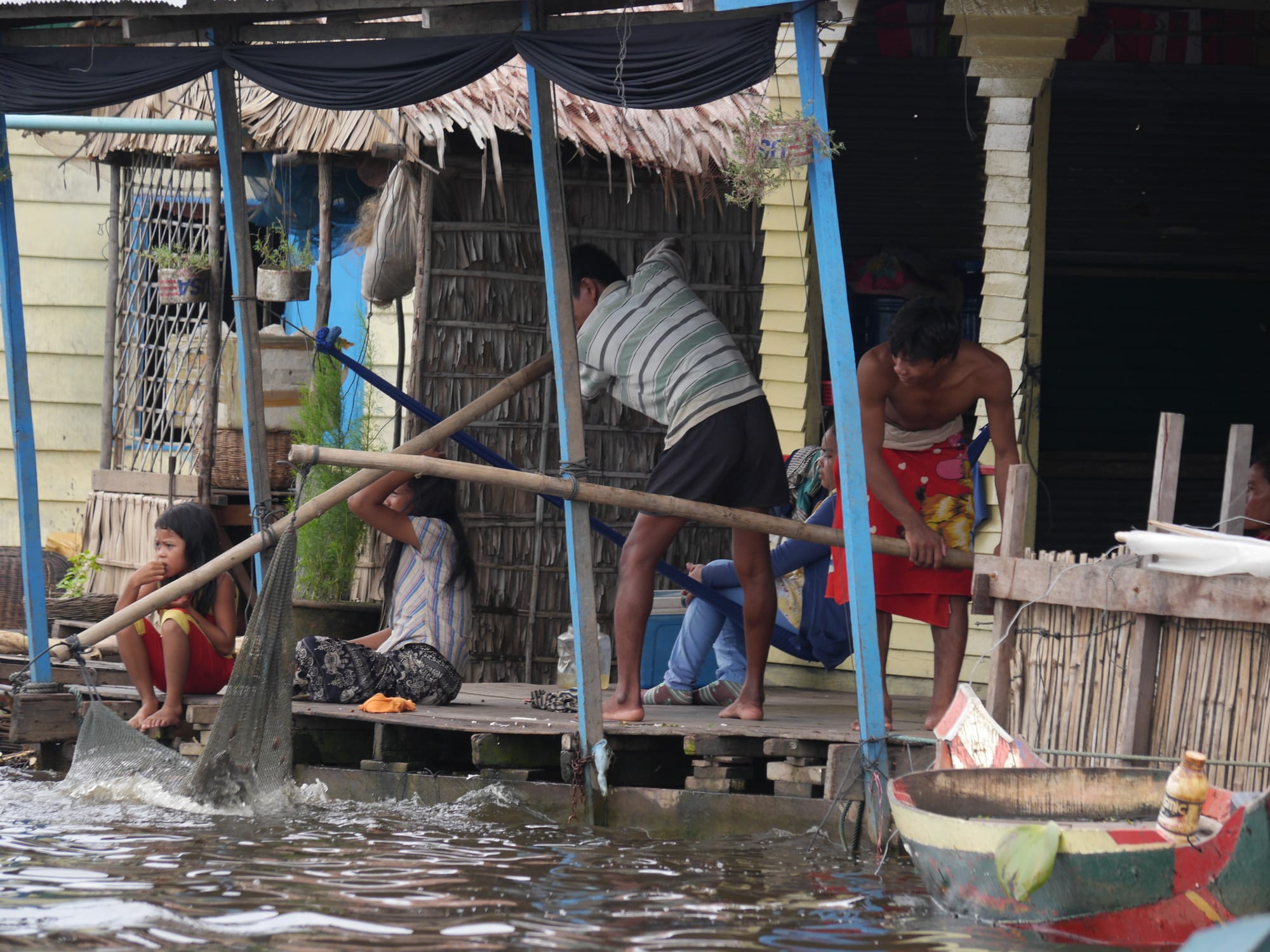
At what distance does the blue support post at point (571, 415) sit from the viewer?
5.77 m

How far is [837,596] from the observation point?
593cm

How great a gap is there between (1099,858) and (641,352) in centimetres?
295

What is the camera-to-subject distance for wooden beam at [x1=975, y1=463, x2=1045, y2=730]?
5273 mm

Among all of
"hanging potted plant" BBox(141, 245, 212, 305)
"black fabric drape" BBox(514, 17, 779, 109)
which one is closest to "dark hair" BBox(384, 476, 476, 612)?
"black fabric drape" BBox(514, 17, 779, 109)

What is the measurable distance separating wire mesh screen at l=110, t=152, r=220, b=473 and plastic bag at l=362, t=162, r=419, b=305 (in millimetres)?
1666

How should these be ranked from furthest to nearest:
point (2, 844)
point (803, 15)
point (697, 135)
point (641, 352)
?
point (697, 135)
point (641, 352)
point (2, 844)
point (803, 15)

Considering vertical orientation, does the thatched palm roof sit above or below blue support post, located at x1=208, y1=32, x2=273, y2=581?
above

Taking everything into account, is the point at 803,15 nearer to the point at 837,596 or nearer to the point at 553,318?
the point at 553,318

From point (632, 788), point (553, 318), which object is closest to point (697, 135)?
point (553, 318)

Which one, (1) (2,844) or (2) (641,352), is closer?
(1) (2,844)

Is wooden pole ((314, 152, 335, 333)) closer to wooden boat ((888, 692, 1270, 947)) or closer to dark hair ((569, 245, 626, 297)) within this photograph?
dark hair ((569, 245, 626, 297))

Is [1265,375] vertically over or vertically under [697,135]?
under

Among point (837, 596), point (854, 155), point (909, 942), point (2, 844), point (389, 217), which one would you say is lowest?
point (2, 844)

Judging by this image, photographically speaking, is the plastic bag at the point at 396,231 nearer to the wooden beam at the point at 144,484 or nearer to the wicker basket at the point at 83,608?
the wooden beam at the point at 144,484
